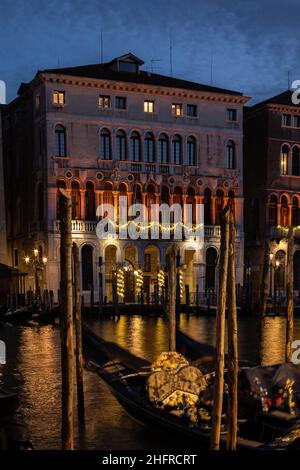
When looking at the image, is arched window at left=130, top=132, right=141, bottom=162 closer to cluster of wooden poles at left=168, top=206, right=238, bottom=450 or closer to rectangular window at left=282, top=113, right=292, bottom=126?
rectangular window at left=282, top=113, right=292, bottom=126

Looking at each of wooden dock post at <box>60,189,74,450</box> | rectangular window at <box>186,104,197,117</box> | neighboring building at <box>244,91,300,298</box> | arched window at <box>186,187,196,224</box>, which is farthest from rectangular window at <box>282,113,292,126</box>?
wooden dock post at <box>60,189,74,450</box>

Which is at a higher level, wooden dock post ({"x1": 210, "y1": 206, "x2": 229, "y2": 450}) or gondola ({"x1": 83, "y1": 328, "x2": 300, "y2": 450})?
wooden dock post ({"x1": 210, "y1": 206, "x2": 229, "y2": 450})

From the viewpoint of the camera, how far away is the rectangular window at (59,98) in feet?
87.4

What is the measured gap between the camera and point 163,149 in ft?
94.3

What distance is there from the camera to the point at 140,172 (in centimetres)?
2806

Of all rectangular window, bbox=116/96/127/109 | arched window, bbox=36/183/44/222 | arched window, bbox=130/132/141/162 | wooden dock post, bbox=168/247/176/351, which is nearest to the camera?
wooden dock post, bbox=168/247/176/351

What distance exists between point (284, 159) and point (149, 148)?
6523 millimetres

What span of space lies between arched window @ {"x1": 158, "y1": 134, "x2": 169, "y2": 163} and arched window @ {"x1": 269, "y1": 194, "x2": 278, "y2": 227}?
5291 millimetres

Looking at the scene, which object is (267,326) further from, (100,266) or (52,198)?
(52,198)

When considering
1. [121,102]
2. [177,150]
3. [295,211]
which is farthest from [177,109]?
[295,211]

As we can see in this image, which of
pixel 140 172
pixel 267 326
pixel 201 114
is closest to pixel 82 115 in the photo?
pixel 140 172

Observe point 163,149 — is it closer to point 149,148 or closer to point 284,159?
point 149,148

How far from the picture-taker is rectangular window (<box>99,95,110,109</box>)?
27.5 m

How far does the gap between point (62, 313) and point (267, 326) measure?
16.1 metres
